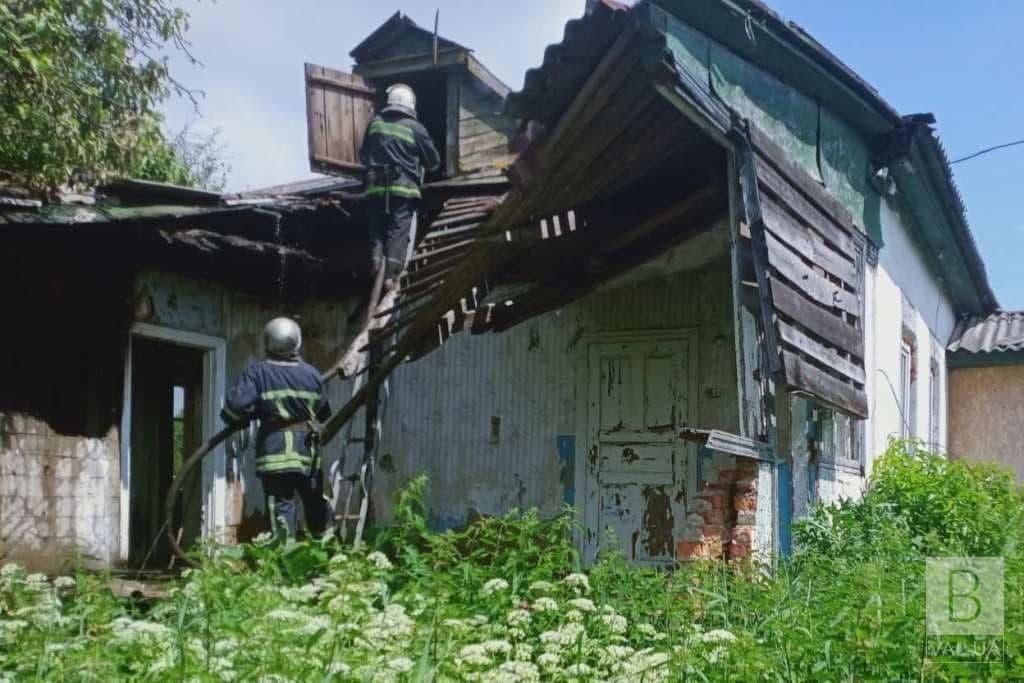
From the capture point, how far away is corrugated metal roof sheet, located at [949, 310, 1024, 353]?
13.9 meters

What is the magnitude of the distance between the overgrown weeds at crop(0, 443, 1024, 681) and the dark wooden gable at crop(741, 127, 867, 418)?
1358 mm

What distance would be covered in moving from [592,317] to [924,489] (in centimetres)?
314

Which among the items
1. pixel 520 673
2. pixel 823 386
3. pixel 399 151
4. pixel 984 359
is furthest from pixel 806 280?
pixel 984 359

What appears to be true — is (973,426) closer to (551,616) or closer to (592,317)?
(592,317)

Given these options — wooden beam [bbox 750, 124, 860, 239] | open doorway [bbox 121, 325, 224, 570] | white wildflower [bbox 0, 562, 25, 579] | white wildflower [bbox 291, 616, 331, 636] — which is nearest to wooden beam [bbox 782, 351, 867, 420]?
wooden beam [bbox 750, 124, 860, 239]

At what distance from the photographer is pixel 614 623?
390 centimetres

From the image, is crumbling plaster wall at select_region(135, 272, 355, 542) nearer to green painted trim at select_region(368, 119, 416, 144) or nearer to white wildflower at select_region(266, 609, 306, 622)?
green painted trim at select_region(368, 119, 416, 144)

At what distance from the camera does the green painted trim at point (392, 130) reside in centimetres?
936

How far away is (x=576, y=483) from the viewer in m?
8.66

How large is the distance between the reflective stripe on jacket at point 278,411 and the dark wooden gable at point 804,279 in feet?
11.1

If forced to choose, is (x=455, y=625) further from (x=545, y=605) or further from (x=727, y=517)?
(x=727, y=517)

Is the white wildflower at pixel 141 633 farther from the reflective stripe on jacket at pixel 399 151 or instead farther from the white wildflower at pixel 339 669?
the reflective stripe on jacket at pixel 399 151

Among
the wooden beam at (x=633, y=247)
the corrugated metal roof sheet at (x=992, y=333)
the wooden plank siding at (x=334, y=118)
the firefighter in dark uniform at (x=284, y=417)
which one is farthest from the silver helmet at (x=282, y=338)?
the corrugated metal roof sheet at (x=992, y=333)

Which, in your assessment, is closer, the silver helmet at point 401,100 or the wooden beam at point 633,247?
the wooden beam at point 633,247
